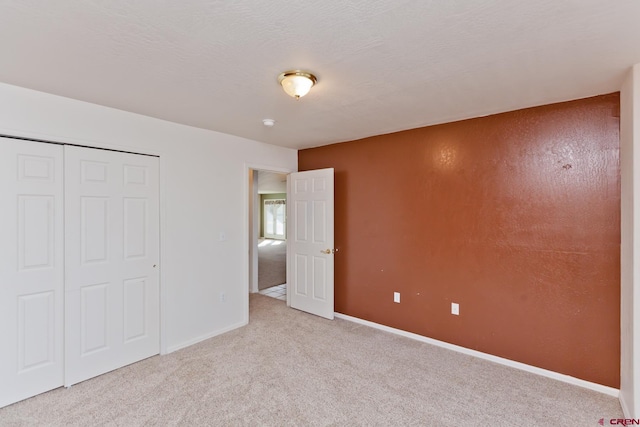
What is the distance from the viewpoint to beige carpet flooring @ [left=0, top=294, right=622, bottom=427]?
2.08 metres

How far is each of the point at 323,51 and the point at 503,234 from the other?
234cm

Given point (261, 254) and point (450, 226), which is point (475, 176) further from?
point (261, 254)

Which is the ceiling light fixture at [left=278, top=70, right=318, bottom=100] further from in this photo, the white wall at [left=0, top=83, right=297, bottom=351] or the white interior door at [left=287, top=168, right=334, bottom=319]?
the white interior door at [left=287, top=168, right=334, bottom=319]

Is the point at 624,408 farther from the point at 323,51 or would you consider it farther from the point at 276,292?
the point at 276,292

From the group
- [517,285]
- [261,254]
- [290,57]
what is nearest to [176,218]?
[290,57]

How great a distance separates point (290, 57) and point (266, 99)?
2.39 feet

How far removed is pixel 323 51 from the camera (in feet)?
5.64

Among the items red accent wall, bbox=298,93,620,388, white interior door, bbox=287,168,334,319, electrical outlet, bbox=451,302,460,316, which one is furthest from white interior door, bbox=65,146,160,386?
electrical outlet, bbox=451,302,460,316

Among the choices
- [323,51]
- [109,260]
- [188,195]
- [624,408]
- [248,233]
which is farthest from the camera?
[248,233]

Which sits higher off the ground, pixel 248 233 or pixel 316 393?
pixel 248 233

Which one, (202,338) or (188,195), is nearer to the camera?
(188,195)

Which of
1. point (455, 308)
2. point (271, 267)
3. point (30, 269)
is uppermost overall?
point (30, 269)

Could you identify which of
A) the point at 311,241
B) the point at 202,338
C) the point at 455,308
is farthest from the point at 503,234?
the point at 202,338

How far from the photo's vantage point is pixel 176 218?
3.16 m
